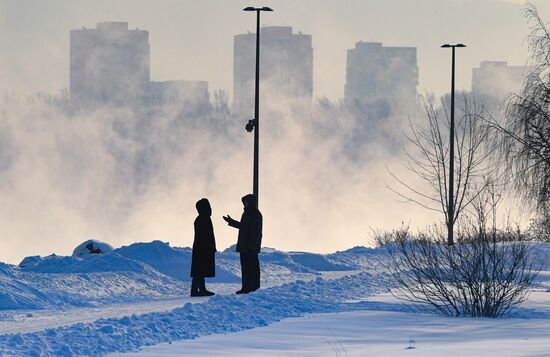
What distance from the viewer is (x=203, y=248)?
80.9 feet

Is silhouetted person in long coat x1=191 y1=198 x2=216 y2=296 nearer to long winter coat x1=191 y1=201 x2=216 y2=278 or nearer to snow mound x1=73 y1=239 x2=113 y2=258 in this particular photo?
long winter coat x1=191 y1=201 x2=216 y2=278

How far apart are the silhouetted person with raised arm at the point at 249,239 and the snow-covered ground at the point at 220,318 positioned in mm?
732

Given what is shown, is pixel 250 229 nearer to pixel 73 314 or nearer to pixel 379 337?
pixel 73 314

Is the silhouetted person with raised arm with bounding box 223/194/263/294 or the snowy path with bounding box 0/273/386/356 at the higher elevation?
the silhouetted person with raised arm with bounding box 223/194/263/294

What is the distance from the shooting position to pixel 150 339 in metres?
16.2

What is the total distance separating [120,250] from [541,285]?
10898 millimetres

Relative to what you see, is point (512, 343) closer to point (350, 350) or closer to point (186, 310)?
point (350, 350)

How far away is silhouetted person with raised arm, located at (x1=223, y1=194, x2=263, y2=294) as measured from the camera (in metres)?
23.9

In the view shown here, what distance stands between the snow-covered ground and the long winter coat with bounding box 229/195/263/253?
972 mm

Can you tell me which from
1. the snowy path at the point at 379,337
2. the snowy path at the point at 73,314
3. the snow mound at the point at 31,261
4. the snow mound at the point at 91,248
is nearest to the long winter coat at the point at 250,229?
the snowy path at the point at 73,314

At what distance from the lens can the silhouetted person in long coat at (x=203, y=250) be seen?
24.4 metres

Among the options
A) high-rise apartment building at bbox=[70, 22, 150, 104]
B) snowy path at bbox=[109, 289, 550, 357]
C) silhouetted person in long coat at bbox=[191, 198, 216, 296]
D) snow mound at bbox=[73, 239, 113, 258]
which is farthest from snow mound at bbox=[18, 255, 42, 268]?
high-rise apartment building at bbox=[70, 22, 150, 104]

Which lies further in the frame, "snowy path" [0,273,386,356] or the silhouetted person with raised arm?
the silhouetted person with raised arm

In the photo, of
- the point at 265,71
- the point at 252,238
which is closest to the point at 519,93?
the point at 252,238
